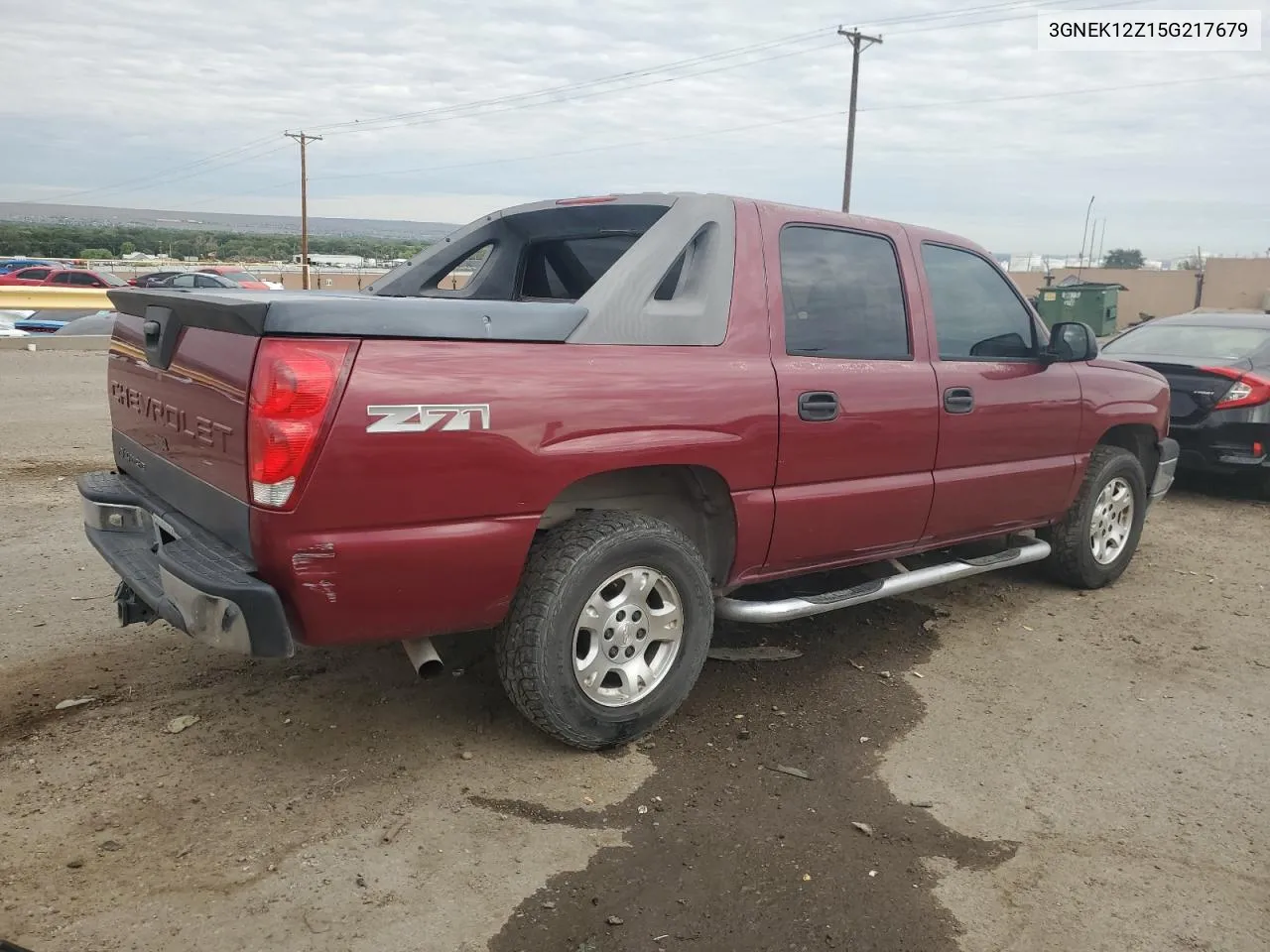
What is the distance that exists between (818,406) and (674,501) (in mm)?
661

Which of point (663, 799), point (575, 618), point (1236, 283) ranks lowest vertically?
point (663, 799)

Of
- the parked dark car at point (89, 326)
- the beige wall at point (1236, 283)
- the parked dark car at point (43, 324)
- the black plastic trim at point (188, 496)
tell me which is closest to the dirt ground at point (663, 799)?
the black plastic trim at point (188, 496)

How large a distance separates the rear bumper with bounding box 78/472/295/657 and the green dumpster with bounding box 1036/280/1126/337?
28.4 meters

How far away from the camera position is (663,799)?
329cm

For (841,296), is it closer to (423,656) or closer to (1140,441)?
(423,656)

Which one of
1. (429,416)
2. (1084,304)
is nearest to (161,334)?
(429,416)

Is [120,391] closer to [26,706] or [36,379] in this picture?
[26,706]

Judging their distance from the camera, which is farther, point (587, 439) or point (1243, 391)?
point (1243, 391)

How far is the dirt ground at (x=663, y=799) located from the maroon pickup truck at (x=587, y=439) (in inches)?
16.0

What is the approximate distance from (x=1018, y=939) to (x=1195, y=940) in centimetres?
47

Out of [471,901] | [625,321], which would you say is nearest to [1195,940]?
[471,901]

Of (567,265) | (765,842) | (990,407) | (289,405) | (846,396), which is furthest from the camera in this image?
(567,265)

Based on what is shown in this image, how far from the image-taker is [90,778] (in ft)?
10.6

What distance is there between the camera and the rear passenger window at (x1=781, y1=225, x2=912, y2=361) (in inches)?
157
